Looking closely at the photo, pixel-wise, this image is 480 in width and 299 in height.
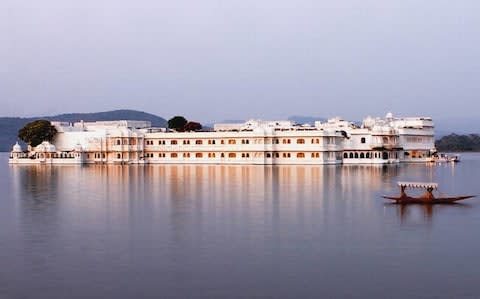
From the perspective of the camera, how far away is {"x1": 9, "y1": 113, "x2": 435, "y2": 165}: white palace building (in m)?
63.8

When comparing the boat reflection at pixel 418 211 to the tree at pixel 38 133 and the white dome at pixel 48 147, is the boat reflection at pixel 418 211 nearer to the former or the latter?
the white dome at pixel 48 147

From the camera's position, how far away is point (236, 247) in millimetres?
17516

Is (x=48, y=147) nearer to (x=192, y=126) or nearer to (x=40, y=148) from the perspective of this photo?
(x=40, y=148)

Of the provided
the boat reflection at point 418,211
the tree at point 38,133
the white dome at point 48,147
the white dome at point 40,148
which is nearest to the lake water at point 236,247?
the boat reflection at point 418,211

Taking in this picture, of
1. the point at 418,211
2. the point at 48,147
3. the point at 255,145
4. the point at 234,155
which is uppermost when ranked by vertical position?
the point at 48,147

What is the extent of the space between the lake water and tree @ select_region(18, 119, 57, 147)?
4570 centimetres

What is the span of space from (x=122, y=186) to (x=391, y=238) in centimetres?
2052

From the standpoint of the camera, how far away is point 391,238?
1867 centimetres

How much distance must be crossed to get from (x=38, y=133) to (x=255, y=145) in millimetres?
24650

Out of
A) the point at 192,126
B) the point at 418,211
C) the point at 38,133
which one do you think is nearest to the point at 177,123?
the point at 192,126

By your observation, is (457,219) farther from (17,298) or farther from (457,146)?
(457,146)

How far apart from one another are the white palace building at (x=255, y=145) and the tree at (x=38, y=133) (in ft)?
2.80

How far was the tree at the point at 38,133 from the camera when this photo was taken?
246ft

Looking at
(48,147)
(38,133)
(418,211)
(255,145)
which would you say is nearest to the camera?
(418,211)
